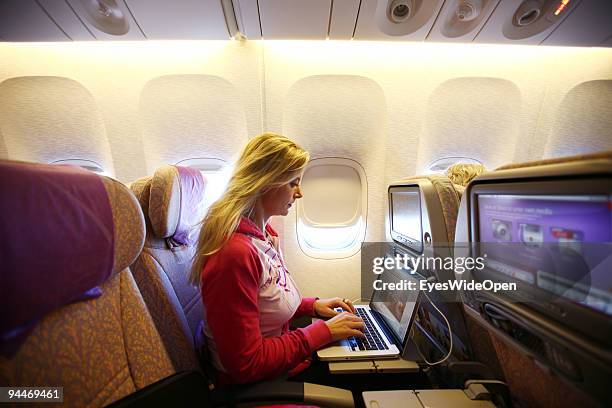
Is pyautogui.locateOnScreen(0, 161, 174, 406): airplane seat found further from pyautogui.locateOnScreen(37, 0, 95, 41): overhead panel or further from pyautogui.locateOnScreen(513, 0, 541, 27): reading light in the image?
pyautogui.locateOnScreen(513, 0, 541, 27): reading light

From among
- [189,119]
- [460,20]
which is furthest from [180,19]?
[460,20]

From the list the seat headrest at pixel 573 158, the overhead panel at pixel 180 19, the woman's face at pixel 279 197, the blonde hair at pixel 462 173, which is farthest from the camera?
the blonde hair at pixel 462 173

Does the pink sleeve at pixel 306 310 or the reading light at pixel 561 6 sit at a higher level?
the reading light at pixel 561 6

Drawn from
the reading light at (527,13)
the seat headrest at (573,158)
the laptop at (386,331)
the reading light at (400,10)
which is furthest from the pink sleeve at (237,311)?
the reading light at (527,13)

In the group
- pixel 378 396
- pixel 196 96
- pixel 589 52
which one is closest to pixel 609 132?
pixel 589 52

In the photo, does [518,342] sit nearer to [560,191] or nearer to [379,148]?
[560,191]

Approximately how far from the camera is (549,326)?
575 mm

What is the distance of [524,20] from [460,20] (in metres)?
0.51

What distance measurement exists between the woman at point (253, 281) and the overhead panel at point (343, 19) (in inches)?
48.6

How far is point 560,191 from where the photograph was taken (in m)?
0.54

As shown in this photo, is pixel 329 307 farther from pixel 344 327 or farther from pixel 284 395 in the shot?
pixel 284 395

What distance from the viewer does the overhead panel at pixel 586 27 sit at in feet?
5.91

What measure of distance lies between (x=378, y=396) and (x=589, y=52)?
3.72 metres

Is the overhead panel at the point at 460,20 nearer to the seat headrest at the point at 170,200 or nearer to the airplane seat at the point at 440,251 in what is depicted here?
the airplane seat at the point at 440,251
